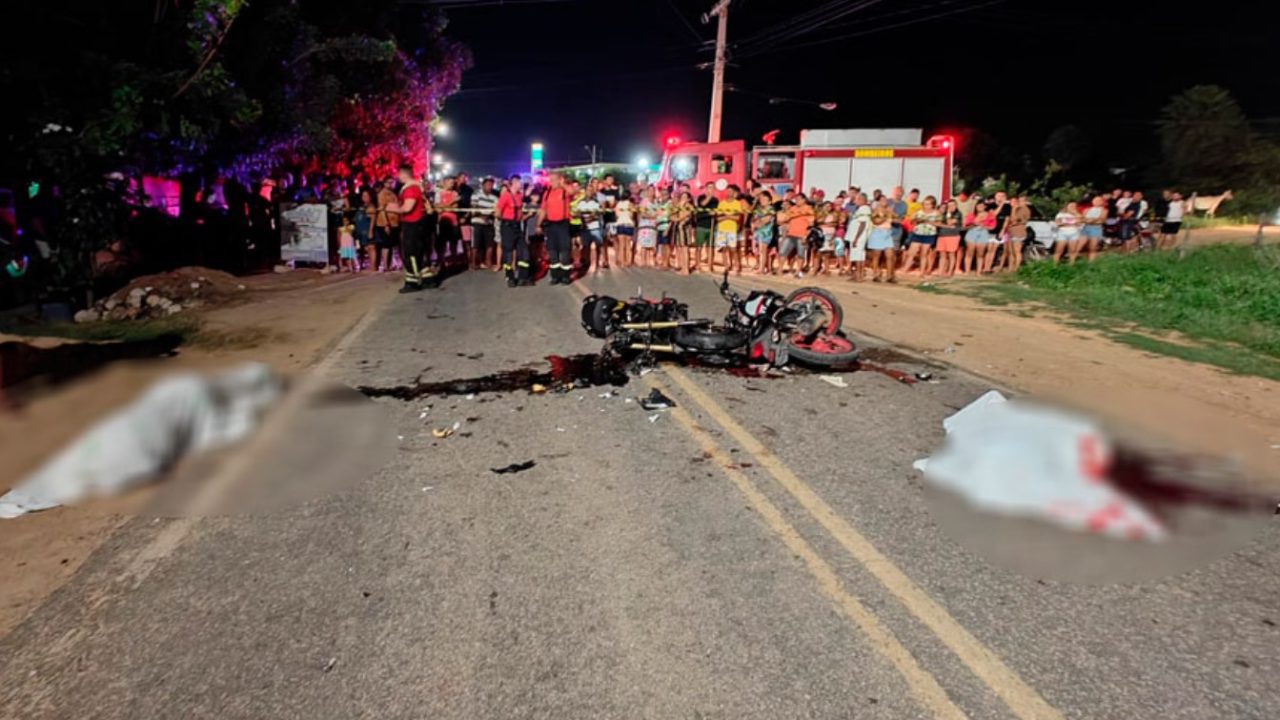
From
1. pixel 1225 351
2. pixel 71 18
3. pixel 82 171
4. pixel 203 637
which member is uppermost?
pixel 71 18

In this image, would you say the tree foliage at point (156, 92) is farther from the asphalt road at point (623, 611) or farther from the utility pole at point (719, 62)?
the utility pole at point (719, 62)

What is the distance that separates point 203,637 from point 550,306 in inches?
321

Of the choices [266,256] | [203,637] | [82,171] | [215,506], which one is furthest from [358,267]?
[203,637]

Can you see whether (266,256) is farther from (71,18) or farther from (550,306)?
(550,306)

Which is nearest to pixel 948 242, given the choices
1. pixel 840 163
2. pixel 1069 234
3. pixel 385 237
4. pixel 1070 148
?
pixel 1069 234

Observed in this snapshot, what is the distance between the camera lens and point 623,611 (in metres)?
3.36

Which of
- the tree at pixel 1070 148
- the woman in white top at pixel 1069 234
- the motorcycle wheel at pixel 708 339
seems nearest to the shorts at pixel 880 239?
the woman in white top at pixel 1069 234

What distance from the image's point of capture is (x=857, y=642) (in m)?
3.13

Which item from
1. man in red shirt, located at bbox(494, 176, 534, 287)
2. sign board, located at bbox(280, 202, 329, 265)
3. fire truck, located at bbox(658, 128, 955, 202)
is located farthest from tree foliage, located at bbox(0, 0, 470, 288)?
fire truck, located at bbox(658, 128, 955, 202)

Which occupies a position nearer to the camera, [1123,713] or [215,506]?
[1123,713]

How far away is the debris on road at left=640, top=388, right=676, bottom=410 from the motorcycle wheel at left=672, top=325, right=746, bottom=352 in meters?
0.88

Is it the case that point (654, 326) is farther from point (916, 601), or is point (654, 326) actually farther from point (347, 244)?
point (347, 244)

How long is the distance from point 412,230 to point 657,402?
23.6 feet

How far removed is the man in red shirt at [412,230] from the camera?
12.0m
